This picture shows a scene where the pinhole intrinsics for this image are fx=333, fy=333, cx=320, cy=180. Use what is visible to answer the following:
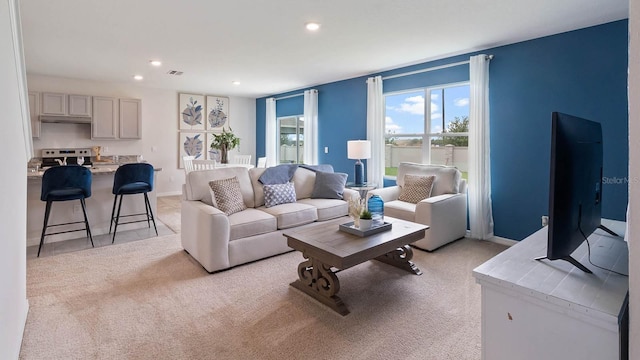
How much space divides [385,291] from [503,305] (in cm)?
167

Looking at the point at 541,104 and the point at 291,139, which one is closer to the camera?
the point at 541,104

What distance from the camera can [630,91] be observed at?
83 centimetres

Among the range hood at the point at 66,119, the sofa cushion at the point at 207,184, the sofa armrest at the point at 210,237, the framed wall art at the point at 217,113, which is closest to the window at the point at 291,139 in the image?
the framed wall art at the point at 217,113

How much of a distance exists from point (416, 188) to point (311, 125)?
3048 millimetres

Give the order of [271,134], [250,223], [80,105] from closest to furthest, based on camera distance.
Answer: [250,223], [80,105], [271,134]

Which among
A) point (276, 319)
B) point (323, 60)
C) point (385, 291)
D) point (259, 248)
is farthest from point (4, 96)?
point (323, 60)

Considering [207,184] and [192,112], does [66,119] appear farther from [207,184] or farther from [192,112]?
[207,184]

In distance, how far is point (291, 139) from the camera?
793cm

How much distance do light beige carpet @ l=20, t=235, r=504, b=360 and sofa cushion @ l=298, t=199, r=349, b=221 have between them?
2.43ft

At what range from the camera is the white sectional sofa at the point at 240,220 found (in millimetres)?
3121

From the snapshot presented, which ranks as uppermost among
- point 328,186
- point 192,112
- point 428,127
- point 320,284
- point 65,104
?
point 192,112

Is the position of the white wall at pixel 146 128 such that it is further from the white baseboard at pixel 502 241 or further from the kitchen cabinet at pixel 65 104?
the white baseboard at pixel 502 241

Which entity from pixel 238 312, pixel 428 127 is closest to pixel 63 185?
pixel 238 312

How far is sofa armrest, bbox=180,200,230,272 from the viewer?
121 inches
